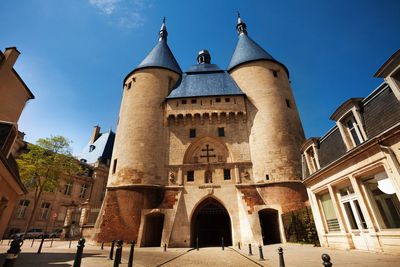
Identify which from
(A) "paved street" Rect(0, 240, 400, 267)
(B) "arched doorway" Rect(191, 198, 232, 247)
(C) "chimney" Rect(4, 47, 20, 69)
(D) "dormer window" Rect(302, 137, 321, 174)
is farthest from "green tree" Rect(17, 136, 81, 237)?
(D) "dormer window" Rect(302, 137, 321, 174)

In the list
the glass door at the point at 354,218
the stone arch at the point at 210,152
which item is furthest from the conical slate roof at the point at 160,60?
the glass door at the point at 354,218

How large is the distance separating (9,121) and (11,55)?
14.1ft

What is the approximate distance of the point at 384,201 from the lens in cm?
672

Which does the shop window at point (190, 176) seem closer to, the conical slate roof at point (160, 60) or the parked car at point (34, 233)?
the conical slate roof at point (160, 60)

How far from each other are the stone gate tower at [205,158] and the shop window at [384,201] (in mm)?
7540

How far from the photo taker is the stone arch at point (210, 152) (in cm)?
1752

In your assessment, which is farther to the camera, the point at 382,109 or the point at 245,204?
the point at 245,204

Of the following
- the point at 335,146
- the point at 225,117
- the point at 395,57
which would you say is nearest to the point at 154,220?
the point at 225,117

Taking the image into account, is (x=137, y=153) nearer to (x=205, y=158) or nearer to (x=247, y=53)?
(x=205, y=158)

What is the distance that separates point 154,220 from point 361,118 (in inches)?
580

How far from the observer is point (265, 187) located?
50.4 feet

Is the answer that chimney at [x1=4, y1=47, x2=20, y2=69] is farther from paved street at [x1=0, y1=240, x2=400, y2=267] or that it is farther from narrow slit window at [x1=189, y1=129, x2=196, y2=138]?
narrow slit window at [x1=189, y1=129, x2=196, y2=138]

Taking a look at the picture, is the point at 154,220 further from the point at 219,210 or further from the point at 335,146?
the point at 335,146

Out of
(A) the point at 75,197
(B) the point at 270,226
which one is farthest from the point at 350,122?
(A) the point at 75,197
